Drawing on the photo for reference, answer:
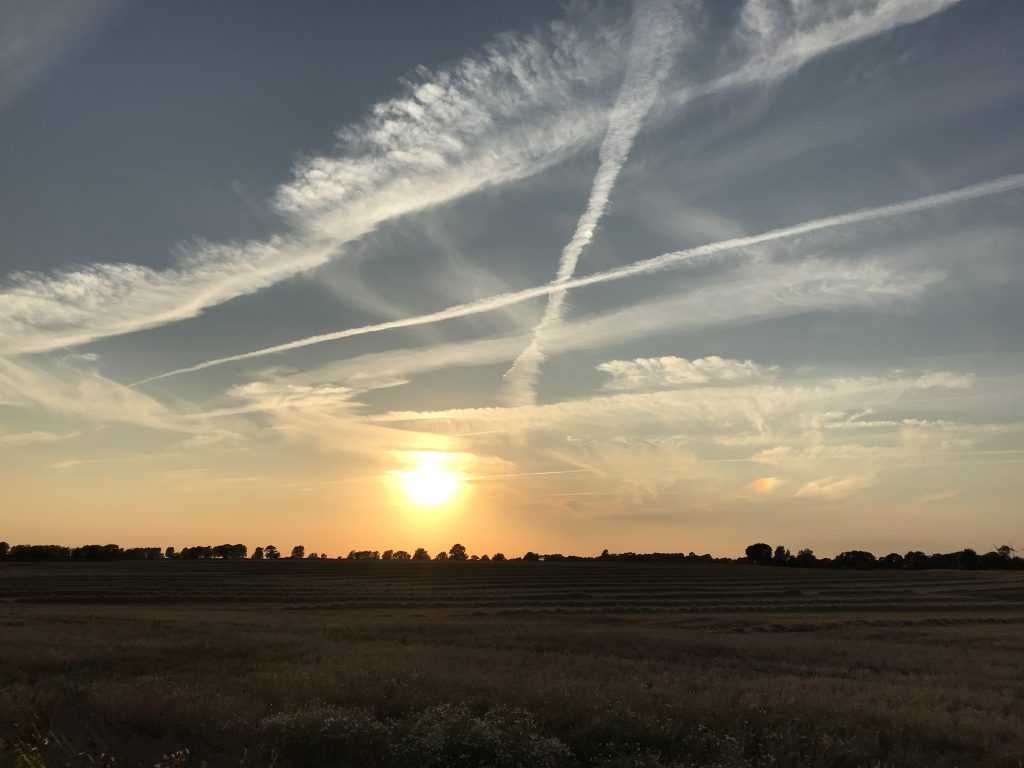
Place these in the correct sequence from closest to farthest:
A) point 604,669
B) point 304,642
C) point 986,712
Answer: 1. point 986,712
2. point 604,669
3. point 304,642

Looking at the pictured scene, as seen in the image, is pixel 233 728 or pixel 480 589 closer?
pixel 233 728

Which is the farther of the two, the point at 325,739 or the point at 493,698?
the point at 493,698

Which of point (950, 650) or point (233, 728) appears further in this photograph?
point (950, 650)

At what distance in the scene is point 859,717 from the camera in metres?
13.1

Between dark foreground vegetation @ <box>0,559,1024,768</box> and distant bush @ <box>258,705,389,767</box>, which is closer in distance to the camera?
distant bush @ <box>258,705,389,767</box>

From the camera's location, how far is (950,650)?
2942 cm

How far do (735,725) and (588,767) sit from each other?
9.67 feet

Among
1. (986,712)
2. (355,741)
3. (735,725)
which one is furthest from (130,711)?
(986,712)

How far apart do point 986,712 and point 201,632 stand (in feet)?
81.1

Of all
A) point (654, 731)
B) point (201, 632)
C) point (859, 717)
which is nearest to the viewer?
point (654, 731)

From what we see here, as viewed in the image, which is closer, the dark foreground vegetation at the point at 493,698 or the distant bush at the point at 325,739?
the distant bush at the point at 325,739

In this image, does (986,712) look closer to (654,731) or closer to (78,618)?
(654,731)

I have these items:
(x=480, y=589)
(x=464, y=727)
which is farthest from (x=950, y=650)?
(x=480, y=589)

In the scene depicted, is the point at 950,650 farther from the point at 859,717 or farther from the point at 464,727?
the point at 464,727
